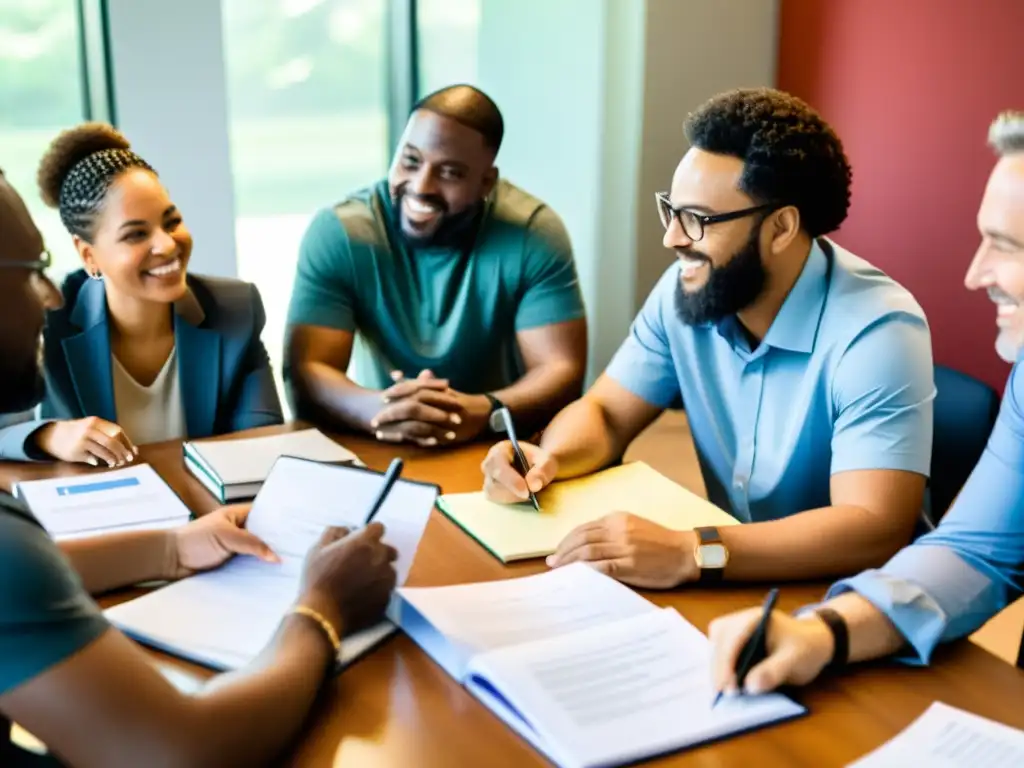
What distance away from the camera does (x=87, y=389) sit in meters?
2.06

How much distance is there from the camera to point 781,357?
5.94 ft

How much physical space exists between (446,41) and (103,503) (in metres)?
3.00

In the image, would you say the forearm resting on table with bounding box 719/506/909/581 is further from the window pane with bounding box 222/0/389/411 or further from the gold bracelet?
the window pane with bounding box 222/0/389/411

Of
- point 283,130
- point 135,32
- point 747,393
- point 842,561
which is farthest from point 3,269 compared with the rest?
point 283,130

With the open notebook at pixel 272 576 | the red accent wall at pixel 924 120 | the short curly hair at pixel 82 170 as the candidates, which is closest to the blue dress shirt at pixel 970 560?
the open notebook at pixel 272 576

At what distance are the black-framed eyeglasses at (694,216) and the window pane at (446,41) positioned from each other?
2551 mm

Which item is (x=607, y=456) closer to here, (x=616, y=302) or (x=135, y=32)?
(x=616, y=302)

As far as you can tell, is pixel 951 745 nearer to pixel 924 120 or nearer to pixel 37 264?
pixel 37 264

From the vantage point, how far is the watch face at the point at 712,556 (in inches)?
54.9

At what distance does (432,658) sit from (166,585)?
391 mm

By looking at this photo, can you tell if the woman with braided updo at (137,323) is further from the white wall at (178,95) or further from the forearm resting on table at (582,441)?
the white wall at (178,95)

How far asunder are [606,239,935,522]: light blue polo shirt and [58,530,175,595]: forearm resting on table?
37.5 inches

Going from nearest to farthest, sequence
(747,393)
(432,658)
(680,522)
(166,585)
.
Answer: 1. (432,658)
2. (166,585)
3. (680,522)
4. (747,393)

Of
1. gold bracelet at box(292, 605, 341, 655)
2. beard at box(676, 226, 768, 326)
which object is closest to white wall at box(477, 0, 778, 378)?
beard at box(676, 226, 768, 326)
